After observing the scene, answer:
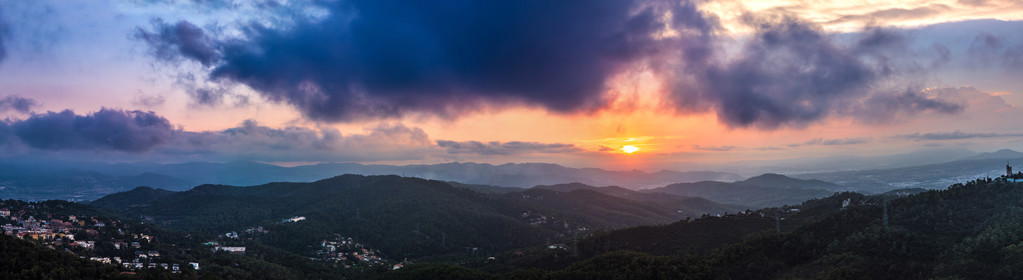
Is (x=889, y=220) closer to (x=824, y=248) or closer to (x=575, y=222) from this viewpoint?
(x=824, y=248)

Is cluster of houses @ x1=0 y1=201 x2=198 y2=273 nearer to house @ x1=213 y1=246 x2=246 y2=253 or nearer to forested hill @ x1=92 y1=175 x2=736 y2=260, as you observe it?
house @ x1=213 y1=246 x2=246 y2=253

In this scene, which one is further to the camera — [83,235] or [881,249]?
[83,235]

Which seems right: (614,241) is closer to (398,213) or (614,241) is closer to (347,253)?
(347,253)

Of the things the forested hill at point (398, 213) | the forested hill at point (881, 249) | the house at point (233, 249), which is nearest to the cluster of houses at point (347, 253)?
the forested hill at point (398, 213)

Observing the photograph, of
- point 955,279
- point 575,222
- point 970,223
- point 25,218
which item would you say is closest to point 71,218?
point 25,218

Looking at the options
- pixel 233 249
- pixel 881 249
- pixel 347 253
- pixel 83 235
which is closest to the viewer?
pixel 881 249

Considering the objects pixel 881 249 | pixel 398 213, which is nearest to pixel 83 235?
pixel 398 213
